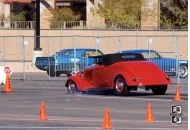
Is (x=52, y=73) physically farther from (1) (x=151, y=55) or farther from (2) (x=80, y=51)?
(1) (x=151, y=55)

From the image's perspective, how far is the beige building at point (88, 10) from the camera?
5653 cm

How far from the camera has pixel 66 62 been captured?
37156 millimetres

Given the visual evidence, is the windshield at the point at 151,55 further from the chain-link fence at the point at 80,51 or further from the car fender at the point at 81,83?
the car fender at the point at 81,83

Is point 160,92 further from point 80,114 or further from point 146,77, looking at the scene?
point 80,114

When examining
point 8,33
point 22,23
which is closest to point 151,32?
point 8,33

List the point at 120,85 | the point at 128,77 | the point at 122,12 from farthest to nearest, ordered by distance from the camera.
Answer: the point at 122,12 → the point at 120,85 → the point at 128,77

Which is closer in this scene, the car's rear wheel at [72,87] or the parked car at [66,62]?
the car's rear wheel at [72,87]

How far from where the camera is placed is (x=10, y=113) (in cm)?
1986

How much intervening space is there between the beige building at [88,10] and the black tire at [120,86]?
29.4m

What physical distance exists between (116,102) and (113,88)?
8.19ft

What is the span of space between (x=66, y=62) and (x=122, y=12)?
67.5ft

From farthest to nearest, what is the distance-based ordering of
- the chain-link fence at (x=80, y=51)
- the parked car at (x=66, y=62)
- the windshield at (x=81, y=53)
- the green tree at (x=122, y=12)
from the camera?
1. the green tree at (x=122, y=12)
2. the windshield at (x=81, y=53)
3. the parked car at (x=66, y=62)
4. the chain-link fence at (x=80, y=51)

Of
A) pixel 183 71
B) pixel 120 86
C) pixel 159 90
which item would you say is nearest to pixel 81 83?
pixel 120 86

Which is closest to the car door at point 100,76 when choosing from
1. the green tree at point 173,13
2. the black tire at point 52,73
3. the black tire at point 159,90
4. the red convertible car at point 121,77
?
the red convertible car at point 121,77
